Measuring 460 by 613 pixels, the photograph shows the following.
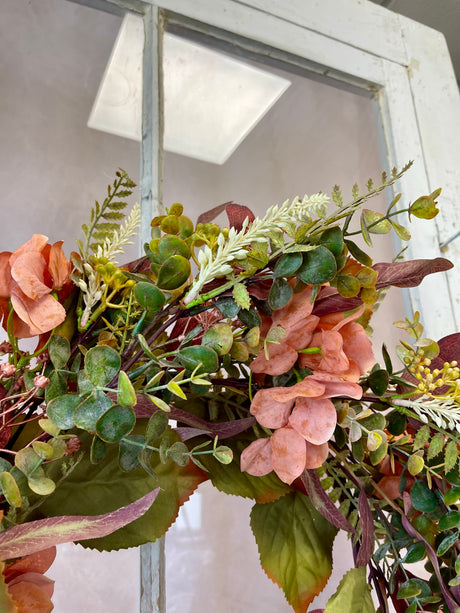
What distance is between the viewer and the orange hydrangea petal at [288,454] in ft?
1.07

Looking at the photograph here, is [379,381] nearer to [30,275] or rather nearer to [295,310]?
[295,310]

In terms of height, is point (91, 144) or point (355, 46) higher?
point (355, 46)

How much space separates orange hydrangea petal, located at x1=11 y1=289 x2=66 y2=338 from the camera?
31 centimetres

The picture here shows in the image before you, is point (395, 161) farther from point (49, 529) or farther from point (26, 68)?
point (49, 529)

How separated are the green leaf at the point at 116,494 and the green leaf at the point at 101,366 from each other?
11 centimetres

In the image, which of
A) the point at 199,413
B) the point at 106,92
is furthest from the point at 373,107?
the point at 199,413

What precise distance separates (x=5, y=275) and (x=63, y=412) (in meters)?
0.11

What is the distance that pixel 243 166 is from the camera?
2.43 feet

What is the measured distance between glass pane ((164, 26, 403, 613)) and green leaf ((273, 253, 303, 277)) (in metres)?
0.33

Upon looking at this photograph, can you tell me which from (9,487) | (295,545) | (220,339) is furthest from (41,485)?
(295,545)

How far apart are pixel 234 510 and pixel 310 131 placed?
57cm

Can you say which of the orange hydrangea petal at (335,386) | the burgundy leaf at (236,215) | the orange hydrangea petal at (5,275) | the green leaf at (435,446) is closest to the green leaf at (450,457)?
the green leaf at (435,446)

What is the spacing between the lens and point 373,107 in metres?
0.87

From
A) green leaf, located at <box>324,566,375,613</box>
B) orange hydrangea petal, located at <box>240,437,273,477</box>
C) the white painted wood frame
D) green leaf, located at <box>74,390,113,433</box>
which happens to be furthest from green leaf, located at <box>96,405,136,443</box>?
the white painted wood frame
